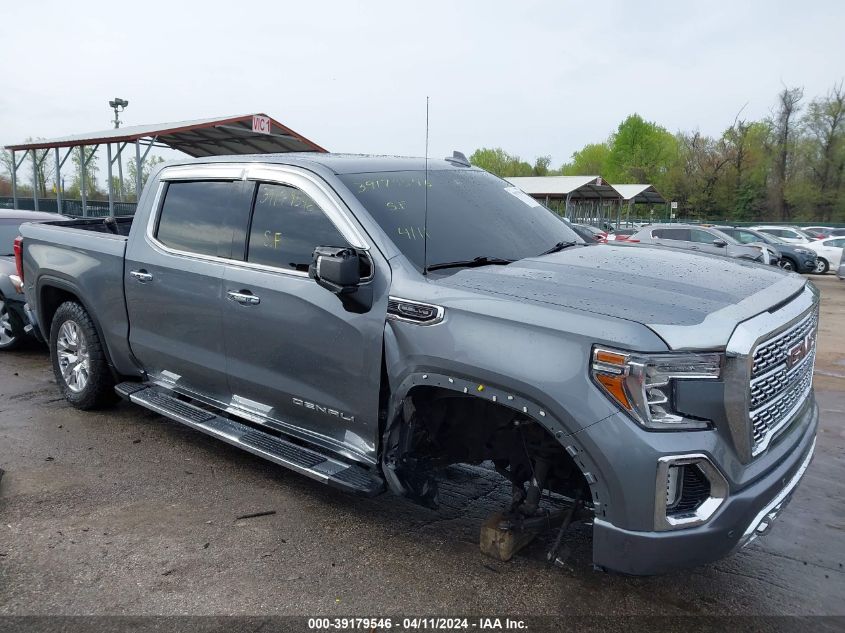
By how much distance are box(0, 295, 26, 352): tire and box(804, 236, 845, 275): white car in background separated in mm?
23224

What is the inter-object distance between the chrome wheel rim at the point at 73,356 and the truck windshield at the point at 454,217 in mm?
2899

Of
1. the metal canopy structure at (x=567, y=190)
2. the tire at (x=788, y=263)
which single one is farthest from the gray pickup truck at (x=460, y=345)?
the metal canopy structure at (x=567, y=190)

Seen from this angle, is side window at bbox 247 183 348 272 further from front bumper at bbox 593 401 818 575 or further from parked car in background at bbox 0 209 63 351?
parked car in background at bbox 0 209 63 351

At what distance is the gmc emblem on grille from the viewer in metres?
2.99

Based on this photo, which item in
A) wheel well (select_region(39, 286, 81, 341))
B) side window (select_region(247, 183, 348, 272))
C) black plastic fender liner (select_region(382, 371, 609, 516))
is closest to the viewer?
black plastic fender liner (select_region(382, 371, 609, 516))

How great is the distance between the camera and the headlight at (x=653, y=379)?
2.49 m

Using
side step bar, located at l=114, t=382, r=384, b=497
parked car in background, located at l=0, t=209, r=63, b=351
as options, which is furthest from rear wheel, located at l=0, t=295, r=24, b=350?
side step bar, located at l=114, t=382, r=384, b=497

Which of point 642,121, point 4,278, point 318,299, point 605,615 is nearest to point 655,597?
point 605,615

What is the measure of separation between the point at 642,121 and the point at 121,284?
80.9 metres

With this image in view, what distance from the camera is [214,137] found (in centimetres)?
1830

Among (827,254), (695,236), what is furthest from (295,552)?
(827,254)

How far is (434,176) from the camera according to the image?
162 inches

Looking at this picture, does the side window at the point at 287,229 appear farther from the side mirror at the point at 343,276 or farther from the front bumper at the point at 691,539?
the front bumper at the point at 691,539

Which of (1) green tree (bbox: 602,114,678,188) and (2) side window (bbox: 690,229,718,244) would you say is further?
(1) green tree (bbox: 602,114,678,188)
